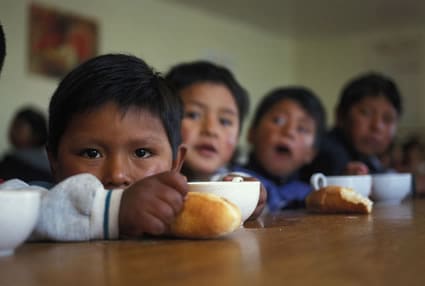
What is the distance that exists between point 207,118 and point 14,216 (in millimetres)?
1043

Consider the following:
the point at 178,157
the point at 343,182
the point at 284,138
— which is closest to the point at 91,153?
the point at 178,157

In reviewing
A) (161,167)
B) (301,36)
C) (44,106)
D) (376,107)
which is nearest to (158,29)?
(44,106)

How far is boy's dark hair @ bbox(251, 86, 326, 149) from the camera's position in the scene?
1.90 metres

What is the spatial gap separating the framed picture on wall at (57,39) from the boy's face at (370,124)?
2646 mm

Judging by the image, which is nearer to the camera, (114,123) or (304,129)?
(114,123)

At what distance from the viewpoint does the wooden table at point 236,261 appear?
0.38 metres

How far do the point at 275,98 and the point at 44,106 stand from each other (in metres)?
2.75

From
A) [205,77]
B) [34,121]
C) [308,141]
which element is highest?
[205,77]

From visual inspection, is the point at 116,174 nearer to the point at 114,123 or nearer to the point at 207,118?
the point at 114,123

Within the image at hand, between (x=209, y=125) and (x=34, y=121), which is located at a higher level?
(x=209, y=125)

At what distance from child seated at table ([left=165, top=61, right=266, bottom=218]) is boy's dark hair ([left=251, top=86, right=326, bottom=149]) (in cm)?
36

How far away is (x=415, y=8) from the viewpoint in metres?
5.05

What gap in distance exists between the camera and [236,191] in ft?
2.25

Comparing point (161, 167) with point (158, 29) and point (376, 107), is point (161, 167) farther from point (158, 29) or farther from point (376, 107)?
point (158, 29)
